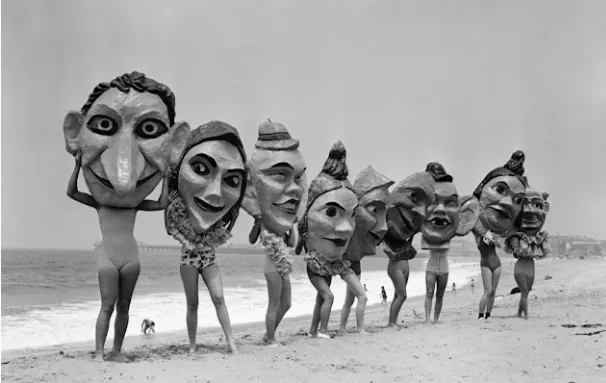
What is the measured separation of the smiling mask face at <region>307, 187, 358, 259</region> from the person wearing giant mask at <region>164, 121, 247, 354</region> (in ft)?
6.23

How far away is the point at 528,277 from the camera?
1112 cm

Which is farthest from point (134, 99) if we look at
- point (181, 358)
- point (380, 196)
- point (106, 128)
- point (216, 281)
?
point (380, 196)

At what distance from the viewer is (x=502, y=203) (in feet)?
35.8

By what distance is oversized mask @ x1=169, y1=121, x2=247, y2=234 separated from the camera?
697 cm

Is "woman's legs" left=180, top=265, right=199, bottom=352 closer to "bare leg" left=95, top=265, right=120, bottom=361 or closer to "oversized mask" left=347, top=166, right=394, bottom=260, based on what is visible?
"bare leg" left=95, top=265, right=120, bottom=361

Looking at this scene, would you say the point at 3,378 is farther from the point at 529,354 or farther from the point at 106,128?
the point at 529,354

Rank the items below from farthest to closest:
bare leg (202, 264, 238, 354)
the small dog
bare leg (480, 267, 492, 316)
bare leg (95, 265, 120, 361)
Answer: the small dog, bare leg (480, 267, 492, 316), bare leg (202, 264, 238, 354), bare leg (95, 265, 120, 361)

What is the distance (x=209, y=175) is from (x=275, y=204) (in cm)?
131

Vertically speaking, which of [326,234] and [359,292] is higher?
[326,234]

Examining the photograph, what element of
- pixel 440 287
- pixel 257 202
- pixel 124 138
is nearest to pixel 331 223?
pixel 257 202

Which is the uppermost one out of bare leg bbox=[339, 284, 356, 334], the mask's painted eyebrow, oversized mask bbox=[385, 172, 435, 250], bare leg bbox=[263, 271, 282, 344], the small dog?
the mask's painted eyebrow

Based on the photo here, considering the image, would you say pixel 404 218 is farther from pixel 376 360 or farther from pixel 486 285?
pixel 376 360

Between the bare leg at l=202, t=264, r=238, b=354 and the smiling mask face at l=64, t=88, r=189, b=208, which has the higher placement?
the smiling mask face at l=64, t=88, r=189, b=208

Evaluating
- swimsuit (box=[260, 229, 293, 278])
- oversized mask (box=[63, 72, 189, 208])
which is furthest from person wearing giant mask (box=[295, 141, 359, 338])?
oversized mask (box=[63, 72, 189, 208])
